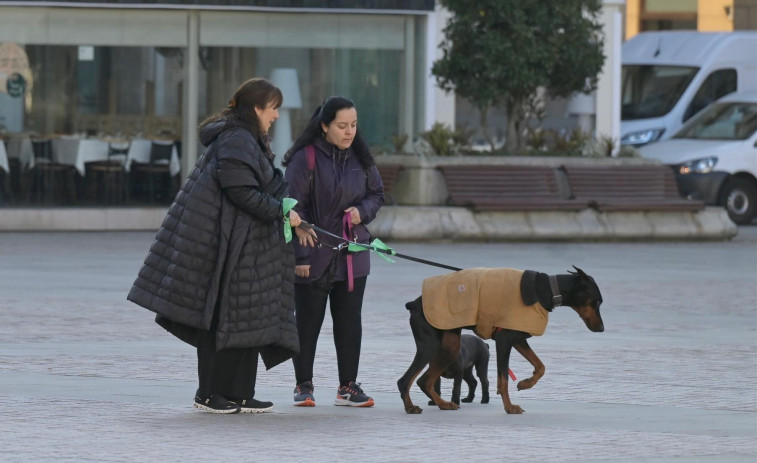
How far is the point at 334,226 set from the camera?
888cm

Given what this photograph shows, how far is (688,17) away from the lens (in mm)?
45656

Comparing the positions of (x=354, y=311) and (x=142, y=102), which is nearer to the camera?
(x=354, y=311)

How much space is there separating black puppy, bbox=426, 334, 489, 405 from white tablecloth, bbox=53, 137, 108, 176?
1553 cm

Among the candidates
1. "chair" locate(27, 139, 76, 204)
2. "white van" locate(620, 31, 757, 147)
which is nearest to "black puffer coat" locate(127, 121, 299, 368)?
"chair" locate(27, 139, 76, 204)

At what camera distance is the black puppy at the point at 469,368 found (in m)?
8.76

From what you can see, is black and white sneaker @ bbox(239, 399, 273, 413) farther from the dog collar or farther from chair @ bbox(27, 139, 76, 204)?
chair @ bbox(27, 139, 76, 204)

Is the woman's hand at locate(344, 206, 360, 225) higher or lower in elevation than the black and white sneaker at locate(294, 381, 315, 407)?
higher

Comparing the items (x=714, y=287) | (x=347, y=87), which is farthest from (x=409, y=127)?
(x=714, y=287)

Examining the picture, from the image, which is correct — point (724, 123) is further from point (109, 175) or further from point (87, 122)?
point (87, 122)

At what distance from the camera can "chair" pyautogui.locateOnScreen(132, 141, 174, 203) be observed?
24250 millimetres

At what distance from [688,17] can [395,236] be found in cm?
2648

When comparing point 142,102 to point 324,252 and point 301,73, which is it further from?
point 324,252

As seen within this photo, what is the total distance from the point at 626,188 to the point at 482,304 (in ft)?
47.4

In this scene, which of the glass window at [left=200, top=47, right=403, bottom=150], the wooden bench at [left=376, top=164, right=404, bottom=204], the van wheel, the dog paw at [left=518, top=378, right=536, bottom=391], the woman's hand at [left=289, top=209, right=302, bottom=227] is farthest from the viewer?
the van wheel
